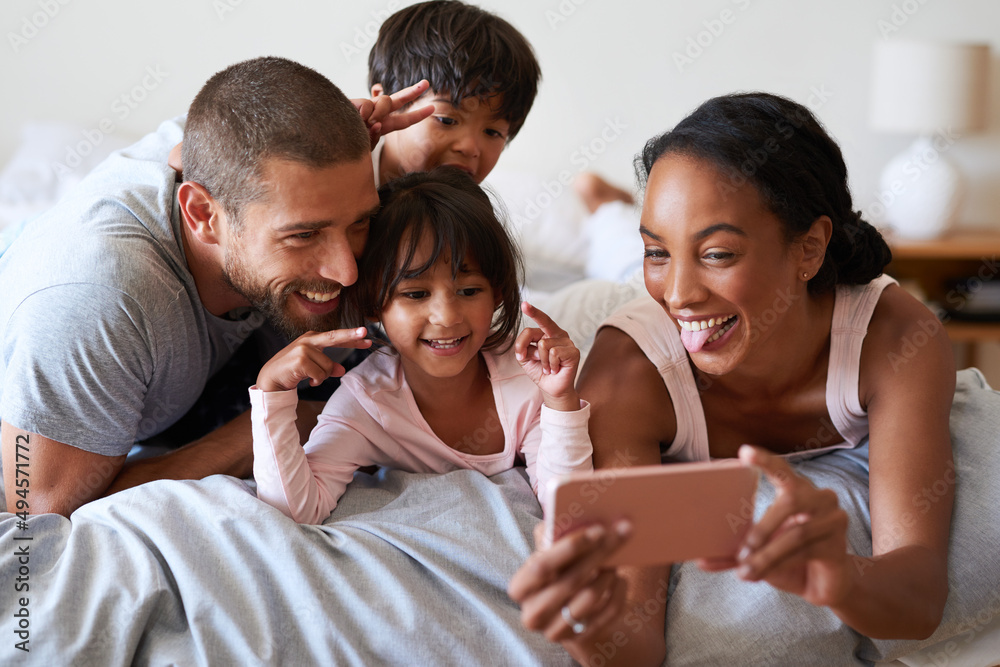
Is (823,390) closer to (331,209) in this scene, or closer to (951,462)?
(951,462)

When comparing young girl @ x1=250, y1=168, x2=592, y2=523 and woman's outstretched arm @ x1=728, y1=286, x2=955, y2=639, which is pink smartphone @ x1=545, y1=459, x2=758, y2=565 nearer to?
woman's outstretched arm @ x1=728, y1=286, x2=955, y2=639

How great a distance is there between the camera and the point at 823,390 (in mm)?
1411

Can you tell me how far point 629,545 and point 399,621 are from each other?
340mm

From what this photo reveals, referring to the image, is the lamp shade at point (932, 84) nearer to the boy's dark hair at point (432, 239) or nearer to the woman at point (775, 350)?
the woman at point (775, 350)

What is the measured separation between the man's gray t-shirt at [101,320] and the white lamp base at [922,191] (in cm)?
285

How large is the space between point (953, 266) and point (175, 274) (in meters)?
3.32

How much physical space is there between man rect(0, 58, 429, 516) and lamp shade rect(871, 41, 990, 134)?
2572 millimetres

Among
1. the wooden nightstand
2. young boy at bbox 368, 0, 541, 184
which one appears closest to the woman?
young boy at bbox 368, 0, 541, 184

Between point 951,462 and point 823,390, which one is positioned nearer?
point 951,462

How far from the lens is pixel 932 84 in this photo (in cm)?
321

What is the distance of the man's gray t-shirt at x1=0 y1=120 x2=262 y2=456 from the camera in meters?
1.28

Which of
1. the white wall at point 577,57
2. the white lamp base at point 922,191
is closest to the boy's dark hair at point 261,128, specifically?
the white wall at point 577,57

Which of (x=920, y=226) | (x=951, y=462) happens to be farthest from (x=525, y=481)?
(x=920, y=226)

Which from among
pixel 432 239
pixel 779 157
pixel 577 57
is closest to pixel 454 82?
pixel 432 239
